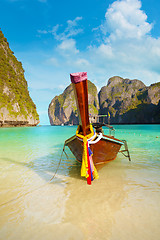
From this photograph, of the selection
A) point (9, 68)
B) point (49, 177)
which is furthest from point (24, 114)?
point (49, 177)

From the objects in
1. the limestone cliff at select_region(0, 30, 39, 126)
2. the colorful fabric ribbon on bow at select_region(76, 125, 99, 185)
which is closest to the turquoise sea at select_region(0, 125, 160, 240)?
the colorful fabric ribbon on bow at select_region(76, 125, 99, 185)

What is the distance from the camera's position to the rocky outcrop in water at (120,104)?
339ft

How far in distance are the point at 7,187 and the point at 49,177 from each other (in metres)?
1.35

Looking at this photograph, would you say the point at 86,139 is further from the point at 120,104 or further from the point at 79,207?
the point at 120,104

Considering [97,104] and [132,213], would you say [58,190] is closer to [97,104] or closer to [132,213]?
[132,213]

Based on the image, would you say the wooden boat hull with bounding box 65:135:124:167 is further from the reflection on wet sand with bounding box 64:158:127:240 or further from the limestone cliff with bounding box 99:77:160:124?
the limestone cliff with bounding box 99:77:160:124

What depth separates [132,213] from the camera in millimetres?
2664

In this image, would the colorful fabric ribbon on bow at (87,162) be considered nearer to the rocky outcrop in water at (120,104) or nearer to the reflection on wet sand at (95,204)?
the reflection on wet sand at (95,204)

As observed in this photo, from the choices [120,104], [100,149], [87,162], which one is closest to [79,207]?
[87,162]

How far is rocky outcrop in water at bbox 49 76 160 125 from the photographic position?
339 ft

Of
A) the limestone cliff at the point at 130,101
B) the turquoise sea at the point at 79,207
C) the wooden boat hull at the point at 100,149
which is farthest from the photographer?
the limestone cliff at the point at 130,101

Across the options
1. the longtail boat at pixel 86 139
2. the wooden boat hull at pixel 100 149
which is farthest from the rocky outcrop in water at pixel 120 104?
the longtail boat at pixel 86 139

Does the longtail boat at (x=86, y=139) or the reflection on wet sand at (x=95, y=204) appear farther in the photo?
the longtail boat at (x=86, y=139)

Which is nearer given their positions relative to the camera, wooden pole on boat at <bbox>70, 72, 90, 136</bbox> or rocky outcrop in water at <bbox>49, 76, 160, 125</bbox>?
wooden pole on boat at <bbox>70, 72, 90, 136</bbox>
